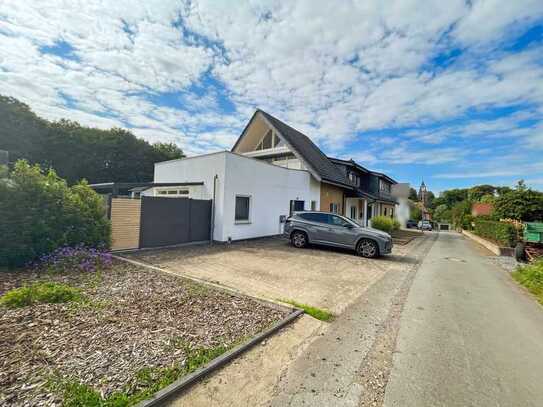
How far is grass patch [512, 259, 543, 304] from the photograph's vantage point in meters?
6.27

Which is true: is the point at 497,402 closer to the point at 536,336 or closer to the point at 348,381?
the point at 348,381

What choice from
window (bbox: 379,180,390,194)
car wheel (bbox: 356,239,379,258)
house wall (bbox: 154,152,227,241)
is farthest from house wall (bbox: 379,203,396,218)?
house wall (bbox: 154,152,227,241)

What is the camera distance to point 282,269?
23.3ft

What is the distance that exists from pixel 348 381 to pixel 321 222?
8124 millimetres

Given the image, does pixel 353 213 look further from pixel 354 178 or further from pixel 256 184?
pixel 256 184

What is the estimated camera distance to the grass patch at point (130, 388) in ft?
6.77

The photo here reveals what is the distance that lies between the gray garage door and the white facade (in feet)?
1.88

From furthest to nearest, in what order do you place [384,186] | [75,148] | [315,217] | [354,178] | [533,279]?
[384,186] < [75,148] < [354,178] < [315,217] < [533,279]

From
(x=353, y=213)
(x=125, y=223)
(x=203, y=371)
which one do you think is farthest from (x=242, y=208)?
(x=353, y=213)

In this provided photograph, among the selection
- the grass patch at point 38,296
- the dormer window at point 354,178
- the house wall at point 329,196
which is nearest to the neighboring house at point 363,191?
the dormer window at point 354,178

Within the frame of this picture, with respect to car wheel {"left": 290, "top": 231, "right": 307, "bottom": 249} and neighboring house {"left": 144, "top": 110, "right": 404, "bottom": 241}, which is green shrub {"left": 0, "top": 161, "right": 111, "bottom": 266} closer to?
neighboring house {"left": 144, "top": 110, "right": 404, "bottom": 241}

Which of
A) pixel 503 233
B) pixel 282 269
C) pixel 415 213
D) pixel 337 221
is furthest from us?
pixel 415 213

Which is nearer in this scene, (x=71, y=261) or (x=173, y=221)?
(x=71, y=261)

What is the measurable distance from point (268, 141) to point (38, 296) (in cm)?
1587
